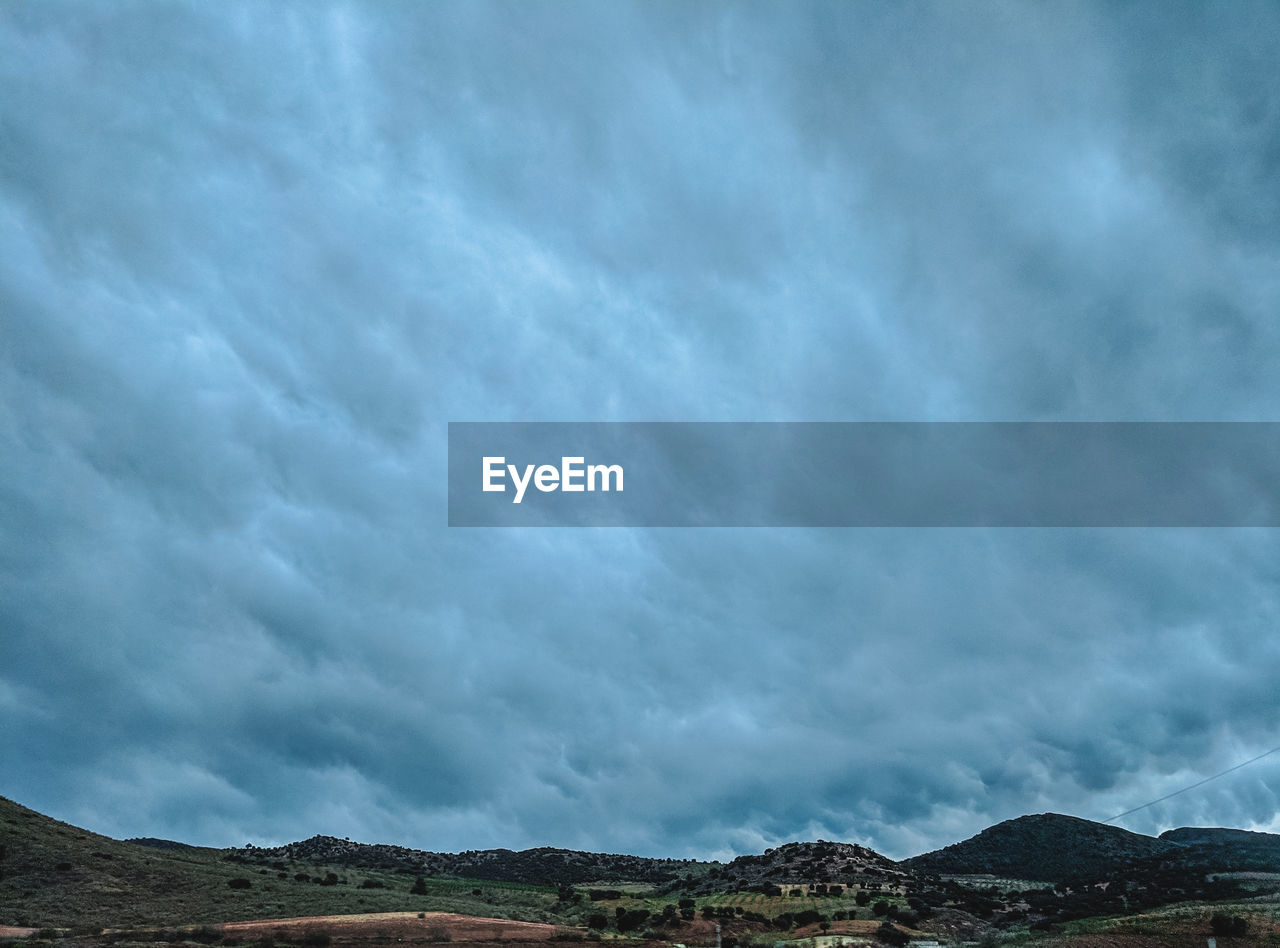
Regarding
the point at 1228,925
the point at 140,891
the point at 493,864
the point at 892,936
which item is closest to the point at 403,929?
the point at 140,891

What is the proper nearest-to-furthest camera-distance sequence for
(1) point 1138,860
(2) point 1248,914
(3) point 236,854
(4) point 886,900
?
(2) point 1248,914, (4) point 886,900, (3) point 236,854, (1) point 1138,860

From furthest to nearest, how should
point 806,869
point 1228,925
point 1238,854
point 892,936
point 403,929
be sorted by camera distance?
point 1238,854 → point 806,869 → point 892,936 → point 403,929 → point 1228,925

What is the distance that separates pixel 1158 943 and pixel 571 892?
2961 inches

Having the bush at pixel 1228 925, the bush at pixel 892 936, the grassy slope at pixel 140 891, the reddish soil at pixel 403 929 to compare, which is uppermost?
the grassy slope at pixel 140 891

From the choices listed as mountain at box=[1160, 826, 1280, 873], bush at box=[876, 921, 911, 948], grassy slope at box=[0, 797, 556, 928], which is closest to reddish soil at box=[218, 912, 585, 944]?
grassy slope at box=[0, 797, 556, 928]

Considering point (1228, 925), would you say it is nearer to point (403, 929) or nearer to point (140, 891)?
point (403, 929)

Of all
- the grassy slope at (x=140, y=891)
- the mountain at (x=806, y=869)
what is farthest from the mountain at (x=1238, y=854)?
the grassy slope at (x=140, y=891)

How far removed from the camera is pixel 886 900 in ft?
336

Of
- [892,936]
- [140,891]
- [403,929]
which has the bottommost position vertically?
[892,936]

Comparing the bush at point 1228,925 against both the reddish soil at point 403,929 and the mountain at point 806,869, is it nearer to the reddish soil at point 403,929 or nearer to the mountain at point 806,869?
the reddish soil at point 403,929

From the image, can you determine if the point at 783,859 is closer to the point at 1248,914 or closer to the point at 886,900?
the point at 886,900

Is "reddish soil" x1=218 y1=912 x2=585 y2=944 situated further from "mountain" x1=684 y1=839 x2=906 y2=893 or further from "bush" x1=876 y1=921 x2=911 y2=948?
"mountain" x1=684 y1=839 x2=906 y2=893

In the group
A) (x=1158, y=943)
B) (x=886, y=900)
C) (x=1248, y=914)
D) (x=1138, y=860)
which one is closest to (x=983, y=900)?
(x=886, y=900)

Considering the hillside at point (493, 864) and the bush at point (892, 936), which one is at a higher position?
the hillside at point (493, 864)
